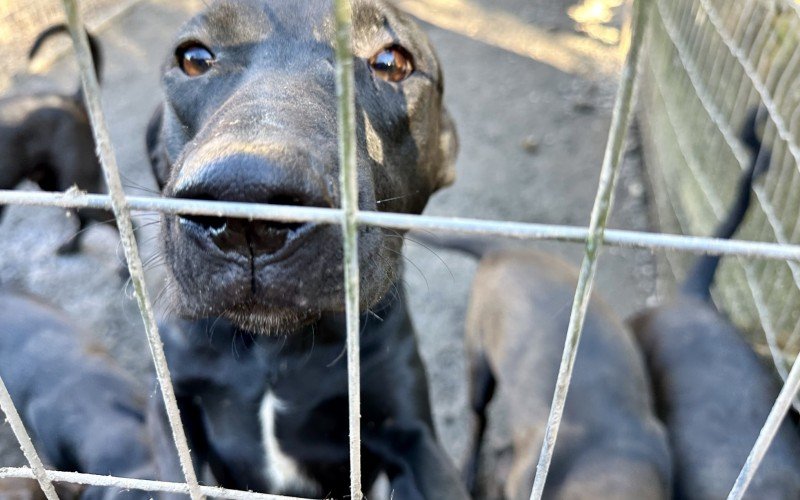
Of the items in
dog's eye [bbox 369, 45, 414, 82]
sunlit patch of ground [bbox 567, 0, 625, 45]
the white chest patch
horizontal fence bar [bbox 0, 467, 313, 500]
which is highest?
sunlit patch of ground [bbox 567, 0, 625, 45]

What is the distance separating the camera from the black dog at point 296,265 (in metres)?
1.12

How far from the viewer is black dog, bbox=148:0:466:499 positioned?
3.67 feet

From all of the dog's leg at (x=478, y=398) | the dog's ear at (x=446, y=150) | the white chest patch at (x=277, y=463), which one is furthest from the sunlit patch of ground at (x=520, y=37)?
the white chest patch at (x=277, y=463)

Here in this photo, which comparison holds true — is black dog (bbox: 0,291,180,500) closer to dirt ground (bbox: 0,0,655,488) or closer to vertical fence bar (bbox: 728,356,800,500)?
dirt ground (bbox: 0,0,655,488)

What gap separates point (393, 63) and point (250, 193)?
3.01 feet

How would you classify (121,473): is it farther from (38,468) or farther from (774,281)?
(774,281)

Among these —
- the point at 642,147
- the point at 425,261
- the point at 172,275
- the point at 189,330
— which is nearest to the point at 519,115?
the point at 642,147

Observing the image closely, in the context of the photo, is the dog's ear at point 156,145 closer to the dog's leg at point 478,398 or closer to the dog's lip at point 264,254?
the dog's lip at point 264,254

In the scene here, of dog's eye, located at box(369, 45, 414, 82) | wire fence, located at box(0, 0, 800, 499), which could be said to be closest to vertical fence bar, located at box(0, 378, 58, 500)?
wire fence, located at box(0, 0, 800, 499)

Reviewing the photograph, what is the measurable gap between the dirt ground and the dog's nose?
1366 millimetres

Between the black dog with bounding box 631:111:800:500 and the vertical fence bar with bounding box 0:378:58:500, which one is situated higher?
the vertical fence bar with bounding box 0:378:58:500

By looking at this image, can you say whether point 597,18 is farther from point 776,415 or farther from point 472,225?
point 472,225

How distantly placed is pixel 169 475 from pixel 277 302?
84 centimetres

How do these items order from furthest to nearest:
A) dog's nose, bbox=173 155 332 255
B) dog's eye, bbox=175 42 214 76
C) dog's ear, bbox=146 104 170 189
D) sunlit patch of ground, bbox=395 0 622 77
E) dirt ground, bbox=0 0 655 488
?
1. sunlit patch of ground, bbox=395 0 622 77
2. dirt ground, bbox=0 0 655 488
3. dog's ear, bbox=146 104 170 189
4. dog's eye, bbox=175 42 214 76
5. dog's nose, bbox=173 155 332 255
